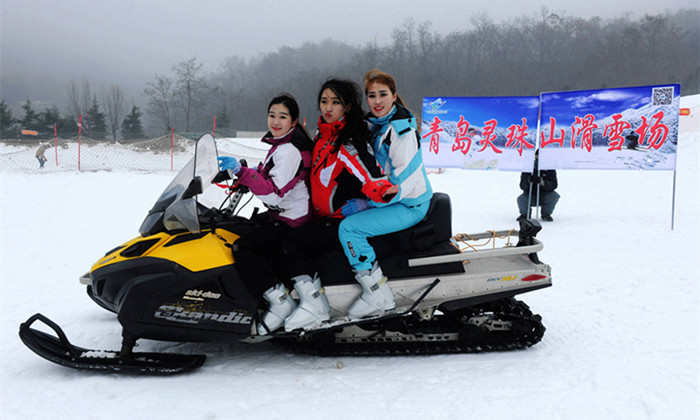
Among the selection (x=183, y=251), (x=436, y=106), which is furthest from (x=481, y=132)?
(x=183, y=251)

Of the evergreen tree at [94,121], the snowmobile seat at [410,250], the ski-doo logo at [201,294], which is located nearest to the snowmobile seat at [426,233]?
the snowmobile seat at [410,250]

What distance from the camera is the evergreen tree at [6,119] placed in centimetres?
3241

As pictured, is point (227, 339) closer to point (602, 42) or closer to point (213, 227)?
point (213, 227)

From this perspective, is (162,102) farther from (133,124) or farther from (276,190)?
(276,190)

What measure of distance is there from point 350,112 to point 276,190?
0.67 meters

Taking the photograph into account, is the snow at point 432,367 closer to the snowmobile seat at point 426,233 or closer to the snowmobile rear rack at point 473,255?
the snowmobile rear rack at point 473,255

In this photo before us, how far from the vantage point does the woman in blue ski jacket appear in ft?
9.43

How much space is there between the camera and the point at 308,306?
2.89m

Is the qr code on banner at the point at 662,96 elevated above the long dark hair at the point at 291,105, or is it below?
above

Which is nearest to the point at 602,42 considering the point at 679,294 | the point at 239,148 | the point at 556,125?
the point at 239,148

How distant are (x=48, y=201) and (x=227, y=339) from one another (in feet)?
25.8

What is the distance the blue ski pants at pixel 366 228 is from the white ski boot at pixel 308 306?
0.28 m

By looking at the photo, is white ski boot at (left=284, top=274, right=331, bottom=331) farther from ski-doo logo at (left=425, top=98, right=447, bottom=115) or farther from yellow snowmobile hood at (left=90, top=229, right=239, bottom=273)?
ski-doo logo at (left=425, top=98, right=447, bottom=115)

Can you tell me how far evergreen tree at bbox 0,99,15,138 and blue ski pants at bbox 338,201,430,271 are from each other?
122 ft
